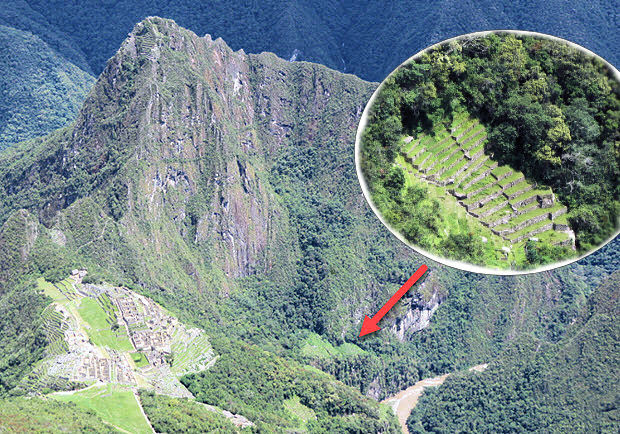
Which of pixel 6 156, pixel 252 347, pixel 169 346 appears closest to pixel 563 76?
pixel 169 346

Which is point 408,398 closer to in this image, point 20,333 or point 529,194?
point 20,333

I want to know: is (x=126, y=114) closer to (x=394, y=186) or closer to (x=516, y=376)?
(x=516, y=376)

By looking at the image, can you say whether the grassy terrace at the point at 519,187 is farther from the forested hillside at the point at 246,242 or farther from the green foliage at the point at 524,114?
the forested hillside at the point at 246,242

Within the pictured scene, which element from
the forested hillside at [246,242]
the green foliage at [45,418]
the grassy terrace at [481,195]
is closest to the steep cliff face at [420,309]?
the forested hillside at [246,242]

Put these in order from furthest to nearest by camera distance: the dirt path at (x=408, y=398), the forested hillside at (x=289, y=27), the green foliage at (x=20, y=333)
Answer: the forested hillside at (x=289, y=27) < the dirt path at (x=408, y=398) < the green foliage at (x=20, y=333)

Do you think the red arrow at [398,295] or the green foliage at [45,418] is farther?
the green foliage at [45,418]
